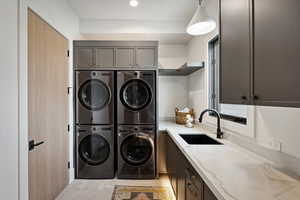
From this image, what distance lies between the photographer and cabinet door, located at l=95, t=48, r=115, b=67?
11.0ft

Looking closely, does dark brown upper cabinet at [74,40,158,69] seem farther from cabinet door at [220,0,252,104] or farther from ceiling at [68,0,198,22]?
cabinet door at [220,0,252,104]

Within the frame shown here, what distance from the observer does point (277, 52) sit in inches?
39.8

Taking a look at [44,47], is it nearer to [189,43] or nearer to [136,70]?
[136,70]

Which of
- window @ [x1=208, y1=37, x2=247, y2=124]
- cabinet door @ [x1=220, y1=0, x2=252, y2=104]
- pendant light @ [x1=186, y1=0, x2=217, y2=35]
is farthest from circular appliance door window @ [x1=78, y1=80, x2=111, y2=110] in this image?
cabinet door @ [x1=220, y1=0, x2=252, y2=104]

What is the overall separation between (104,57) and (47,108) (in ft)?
4.38

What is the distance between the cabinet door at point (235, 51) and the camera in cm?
131

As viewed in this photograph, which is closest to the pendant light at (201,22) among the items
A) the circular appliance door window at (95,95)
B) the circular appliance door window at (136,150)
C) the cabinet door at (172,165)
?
the cabinet door at (172,165)

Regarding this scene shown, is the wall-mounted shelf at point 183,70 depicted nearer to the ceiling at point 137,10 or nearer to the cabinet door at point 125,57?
the cabinet door at point 125,57

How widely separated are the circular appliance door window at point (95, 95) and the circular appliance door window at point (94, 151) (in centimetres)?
57

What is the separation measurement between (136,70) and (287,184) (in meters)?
2.59

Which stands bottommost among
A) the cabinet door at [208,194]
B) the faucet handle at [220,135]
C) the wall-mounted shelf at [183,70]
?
the cabinet door at [208,194]

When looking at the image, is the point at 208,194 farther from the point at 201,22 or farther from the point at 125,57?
the point at 125,57

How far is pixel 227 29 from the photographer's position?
5.24 ft

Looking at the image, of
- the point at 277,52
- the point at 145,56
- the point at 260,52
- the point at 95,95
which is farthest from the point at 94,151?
the point at 277,52
